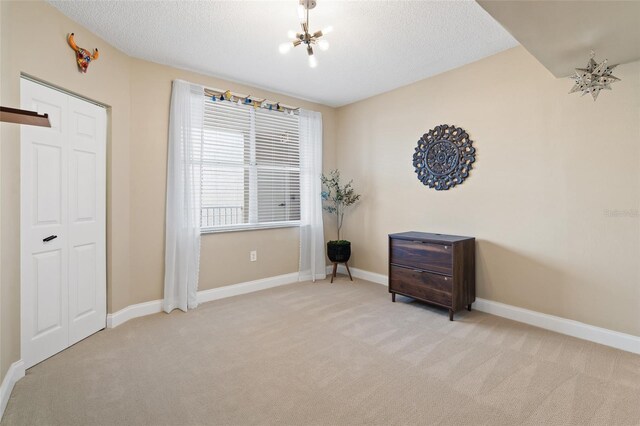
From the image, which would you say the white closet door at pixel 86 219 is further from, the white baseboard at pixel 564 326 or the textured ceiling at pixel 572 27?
the white baseboard at pixel 564 326

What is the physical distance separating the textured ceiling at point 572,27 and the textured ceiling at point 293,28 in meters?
0.63

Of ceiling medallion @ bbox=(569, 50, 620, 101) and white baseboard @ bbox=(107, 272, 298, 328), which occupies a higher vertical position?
ceiling medallion @ bbox=(569, 50, 620, 101)

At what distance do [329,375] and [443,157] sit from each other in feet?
8.75

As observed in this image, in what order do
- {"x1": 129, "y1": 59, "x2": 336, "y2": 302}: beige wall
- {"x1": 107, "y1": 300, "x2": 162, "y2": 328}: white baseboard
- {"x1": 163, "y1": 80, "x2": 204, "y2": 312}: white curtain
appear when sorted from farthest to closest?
1. {"x1": 163, "y1": 80, "x2": 204, "y2": 312}: white curtain
2. {"x1": 129, "y1": 59, "x2": 336, "y2": 302}: beige wall
3. {"x1": 107, "y1": 300, "x2": 162, "y2": 328}: white baseboard

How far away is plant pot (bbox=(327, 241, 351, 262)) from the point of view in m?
4.55

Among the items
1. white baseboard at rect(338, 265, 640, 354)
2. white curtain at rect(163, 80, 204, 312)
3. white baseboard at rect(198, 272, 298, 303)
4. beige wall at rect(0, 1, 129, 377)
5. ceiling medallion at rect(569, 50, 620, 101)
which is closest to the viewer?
beige wall at rect(0, 1, 129, 377)

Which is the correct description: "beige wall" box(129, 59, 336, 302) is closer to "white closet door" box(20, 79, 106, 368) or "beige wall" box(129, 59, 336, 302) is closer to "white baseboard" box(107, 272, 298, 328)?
"white baseboard" box(107, 272, 298, 328)

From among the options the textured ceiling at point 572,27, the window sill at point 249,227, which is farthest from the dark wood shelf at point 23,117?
the window sill at point 249,227

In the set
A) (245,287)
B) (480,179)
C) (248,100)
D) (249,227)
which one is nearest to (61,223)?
(249,227)

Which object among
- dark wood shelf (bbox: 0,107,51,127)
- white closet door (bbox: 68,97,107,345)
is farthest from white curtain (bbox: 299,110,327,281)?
dark wood shelf (bbox: 0,107,51,127)

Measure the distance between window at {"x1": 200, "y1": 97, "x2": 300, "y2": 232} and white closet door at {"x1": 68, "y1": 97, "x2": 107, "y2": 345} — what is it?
104 cm

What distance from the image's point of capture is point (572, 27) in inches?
73.7

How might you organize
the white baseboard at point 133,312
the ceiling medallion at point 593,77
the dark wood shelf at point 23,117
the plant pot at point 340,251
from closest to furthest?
the dark wood shelf at point 23,117 < the ceiling medallion at point 593,77 < the white baseboard at point 133,312 < the plant pot at point 340,251

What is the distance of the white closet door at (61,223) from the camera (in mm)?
2289
